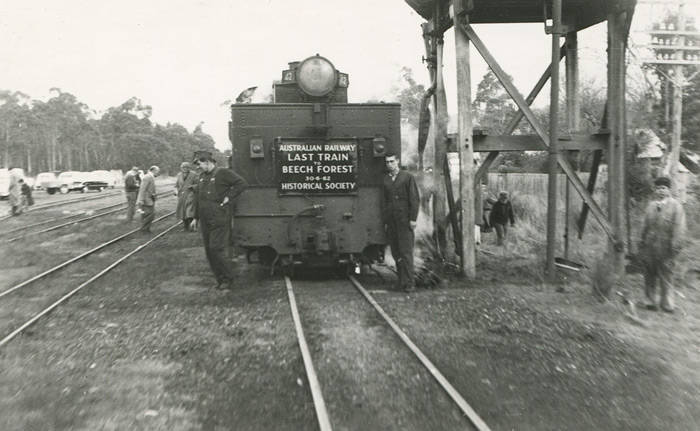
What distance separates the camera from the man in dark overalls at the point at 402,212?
883 cm

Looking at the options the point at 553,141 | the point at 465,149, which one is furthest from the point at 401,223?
the point at 553,141

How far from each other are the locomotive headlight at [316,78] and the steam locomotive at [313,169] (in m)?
0.01

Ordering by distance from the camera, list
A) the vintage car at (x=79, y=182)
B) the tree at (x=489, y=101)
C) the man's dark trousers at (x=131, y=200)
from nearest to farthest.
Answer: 1. the man's dark trousers at (x=131, y=200)
2. the vintage car at (x=79, y=182)
3. the tree at (x=489, y=101)

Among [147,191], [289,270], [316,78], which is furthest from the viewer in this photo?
[147,191]

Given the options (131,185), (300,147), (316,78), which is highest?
(316,78)

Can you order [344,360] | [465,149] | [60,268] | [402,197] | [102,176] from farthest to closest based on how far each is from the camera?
1. [102,176]
2. [60,268]
3. [465,149]
4. [402,197]
5. [344,360]

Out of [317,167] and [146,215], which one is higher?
[317,167]

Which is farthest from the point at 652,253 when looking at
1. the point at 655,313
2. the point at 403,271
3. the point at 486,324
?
the point at 403,271

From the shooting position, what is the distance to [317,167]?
31.3 ft

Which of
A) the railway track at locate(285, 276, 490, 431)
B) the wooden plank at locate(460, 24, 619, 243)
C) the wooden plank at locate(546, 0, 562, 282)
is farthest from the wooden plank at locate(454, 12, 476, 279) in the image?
the railway track at locate(285, 276, 490, 431)

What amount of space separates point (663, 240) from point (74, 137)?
8389 cm

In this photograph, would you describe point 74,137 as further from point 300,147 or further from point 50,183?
point 300,147

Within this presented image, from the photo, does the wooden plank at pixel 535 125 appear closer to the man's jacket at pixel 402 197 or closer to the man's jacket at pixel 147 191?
the man's jacket at pixel 402 197

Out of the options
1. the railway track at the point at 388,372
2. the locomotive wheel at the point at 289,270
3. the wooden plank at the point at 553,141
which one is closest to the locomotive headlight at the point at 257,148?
the locomotive wheel at the point at 289,270
